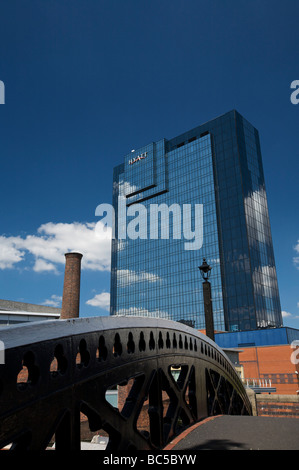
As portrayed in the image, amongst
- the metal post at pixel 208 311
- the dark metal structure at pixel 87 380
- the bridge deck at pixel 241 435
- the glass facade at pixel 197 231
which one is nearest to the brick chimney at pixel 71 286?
the metal post at pixel 208 311

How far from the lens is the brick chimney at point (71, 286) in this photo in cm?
2664

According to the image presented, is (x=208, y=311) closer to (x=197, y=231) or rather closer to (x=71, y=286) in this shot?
(x=71, y=286)

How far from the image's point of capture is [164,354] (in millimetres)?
4930

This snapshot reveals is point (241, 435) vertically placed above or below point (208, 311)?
below

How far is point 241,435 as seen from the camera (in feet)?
16.5

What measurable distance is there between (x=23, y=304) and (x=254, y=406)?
4690cm

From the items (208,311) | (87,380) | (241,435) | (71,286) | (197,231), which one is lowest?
(241,435)

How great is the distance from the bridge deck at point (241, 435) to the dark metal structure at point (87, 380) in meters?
0.25

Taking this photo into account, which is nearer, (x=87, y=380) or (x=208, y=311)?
(x=87, y=380)

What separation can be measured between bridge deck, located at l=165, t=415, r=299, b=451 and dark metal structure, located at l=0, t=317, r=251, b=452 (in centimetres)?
25

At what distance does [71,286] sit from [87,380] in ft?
81.7

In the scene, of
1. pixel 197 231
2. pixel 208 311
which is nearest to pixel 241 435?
pixel 208 311

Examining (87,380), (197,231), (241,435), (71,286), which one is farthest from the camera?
(197,231)

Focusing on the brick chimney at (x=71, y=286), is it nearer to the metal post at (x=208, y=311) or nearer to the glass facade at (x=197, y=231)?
the metal post at (x=208, y=311)
